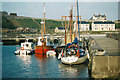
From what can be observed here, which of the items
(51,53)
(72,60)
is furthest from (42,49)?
(72,60)

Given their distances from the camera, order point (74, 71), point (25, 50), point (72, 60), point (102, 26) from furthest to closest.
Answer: point (102, 26), point (25, 50), point (72, 60), point (74, 71)

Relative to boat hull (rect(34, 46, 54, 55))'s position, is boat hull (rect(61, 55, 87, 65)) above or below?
below

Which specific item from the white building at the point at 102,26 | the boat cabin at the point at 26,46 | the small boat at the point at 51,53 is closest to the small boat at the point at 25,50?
the boat cabin at the point at 26,46

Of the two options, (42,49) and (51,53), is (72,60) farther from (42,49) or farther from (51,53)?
(42,49)

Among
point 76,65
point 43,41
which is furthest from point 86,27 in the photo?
point 76,65

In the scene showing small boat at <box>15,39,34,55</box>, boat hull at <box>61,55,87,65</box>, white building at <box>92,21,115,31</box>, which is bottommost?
boat hull at <box>61,55,87,65</box>

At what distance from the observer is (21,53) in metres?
48.0

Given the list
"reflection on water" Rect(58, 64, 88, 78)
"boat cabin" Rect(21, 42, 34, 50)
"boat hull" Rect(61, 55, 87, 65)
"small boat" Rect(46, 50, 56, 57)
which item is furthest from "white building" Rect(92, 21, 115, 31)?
"reflection on water" Rect(58, 64, 88, 78)

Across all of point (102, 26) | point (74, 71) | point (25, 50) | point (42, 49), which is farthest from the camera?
point (102, 26)

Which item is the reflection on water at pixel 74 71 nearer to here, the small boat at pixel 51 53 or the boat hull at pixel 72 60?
the boat hull at pixel 72 60

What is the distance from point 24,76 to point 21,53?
22.0 meters

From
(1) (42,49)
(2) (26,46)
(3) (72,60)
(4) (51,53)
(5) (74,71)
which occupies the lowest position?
(5) (74,71)

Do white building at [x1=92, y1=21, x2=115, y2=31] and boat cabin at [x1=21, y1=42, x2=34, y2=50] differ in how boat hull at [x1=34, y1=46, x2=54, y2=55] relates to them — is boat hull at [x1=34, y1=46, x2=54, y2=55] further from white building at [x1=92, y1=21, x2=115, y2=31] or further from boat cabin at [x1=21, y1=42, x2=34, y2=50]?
white building at [x1=92, y1=21, x2=115, y2=31]

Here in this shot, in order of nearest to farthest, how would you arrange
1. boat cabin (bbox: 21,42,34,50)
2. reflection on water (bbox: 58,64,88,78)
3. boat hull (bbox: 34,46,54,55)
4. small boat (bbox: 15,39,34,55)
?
1. reflection on water (bbox: 58,64,88,78)
2. boat hull (bbox: 34,46,54,55)
3. small boat (bbox: 15,39,34,55)
4. boat cabin (bbox: 21,42,34,50)
